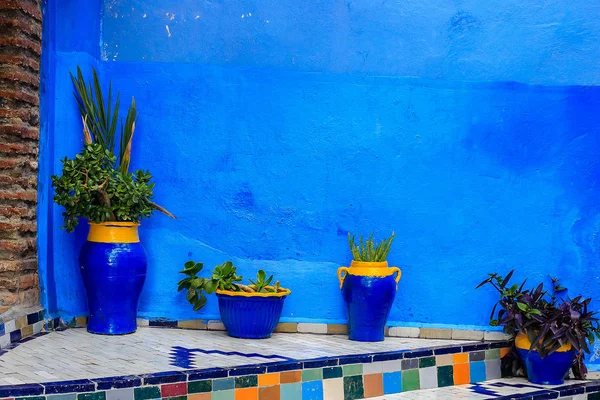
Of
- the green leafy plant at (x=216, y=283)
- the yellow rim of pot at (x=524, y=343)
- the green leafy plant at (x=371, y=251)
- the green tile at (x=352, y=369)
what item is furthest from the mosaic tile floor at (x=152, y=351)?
the green leafy plant at (x=371, y=251)

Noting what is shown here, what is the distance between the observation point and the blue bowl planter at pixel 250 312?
4.70m

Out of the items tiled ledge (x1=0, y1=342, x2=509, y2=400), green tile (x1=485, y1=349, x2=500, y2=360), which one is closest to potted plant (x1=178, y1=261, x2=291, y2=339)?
tiled ledge (x1=0, y1=342, x2=509, y2=400)

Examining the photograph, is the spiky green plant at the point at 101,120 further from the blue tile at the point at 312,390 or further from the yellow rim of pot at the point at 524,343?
the yellow rim of pot at the point at 524,343

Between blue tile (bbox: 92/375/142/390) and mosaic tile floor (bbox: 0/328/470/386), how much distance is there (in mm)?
93

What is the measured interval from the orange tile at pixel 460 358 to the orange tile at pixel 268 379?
4.38ft

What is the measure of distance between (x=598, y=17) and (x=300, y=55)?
2.07m

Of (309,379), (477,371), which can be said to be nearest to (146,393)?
(309,379)

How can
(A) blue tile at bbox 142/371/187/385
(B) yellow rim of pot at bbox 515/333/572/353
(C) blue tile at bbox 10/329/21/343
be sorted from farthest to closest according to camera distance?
(B) yellow rim of pot at bbox 515/333/572/353, (C) blue tile at bbox 10/329/21/343, (A) blue tile at bbox 142/371/187/385

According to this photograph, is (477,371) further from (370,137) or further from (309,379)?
(370,137)

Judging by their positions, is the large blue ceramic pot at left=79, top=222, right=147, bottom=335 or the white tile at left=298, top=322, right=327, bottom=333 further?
the white tile at left=298, top=322, right=327, bottom=333

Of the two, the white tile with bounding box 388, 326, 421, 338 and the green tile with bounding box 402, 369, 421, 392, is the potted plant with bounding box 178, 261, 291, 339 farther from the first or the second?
the green tile with bounding box 402, 369, 421, 392

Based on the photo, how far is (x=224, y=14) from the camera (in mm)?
5160

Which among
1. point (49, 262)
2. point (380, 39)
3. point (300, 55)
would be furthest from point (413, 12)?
point (49, 262)

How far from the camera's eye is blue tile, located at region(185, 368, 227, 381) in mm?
3670
